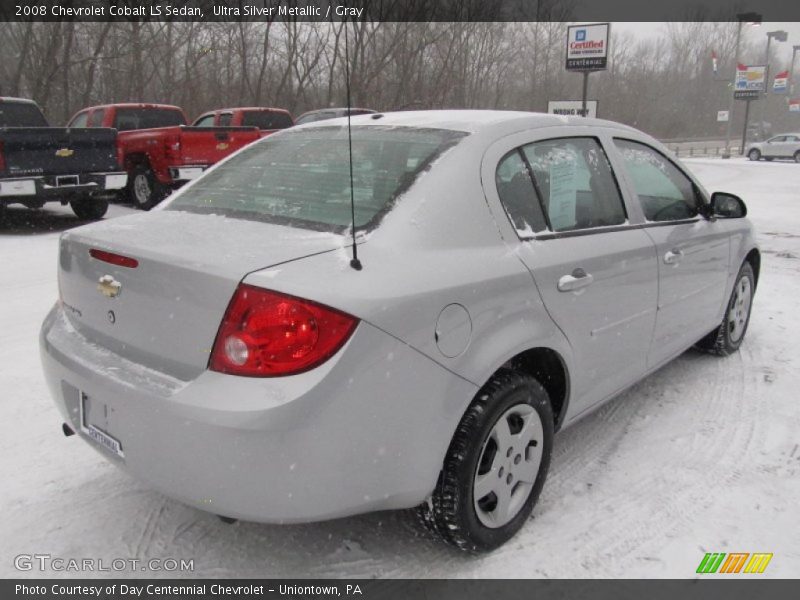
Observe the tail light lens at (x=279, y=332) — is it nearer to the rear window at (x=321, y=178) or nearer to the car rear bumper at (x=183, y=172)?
the rear window at (x=321, y=178)

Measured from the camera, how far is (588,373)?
9.65ft

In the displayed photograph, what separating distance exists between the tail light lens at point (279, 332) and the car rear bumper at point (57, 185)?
8.46 metres

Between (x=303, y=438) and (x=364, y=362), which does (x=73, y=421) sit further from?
(x=364, y=362)

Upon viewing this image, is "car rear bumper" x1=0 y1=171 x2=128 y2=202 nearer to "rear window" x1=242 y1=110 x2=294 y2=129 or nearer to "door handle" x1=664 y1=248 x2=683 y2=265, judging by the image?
"rear window" x1=242 y1=110 x2=294 y2=129

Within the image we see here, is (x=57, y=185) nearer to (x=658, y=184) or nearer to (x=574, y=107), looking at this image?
(x=658, y=184)

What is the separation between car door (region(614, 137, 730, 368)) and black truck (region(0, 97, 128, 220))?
27.5 ft

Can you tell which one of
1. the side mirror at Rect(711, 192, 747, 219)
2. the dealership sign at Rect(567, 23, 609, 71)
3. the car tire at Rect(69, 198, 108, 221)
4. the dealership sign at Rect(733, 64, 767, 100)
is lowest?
the car tire at Rect(69, 198, 108, 221)

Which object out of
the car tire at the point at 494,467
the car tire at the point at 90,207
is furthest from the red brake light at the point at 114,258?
the car tire at the point at 90,207

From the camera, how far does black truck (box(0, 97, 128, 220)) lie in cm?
890

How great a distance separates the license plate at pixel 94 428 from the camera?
2250 mm

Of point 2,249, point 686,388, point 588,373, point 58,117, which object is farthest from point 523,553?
point 58,117

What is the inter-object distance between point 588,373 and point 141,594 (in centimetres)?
197

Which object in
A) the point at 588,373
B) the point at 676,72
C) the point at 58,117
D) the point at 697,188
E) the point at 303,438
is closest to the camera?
the point at 303,438

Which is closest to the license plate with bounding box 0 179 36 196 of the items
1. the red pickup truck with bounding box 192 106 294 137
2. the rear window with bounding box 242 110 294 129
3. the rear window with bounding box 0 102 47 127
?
the rear window with bounding box 0 102 47 127
